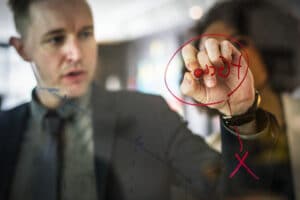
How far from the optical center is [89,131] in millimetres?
393

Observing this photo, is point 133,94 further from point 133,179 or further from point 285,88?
point 285,88

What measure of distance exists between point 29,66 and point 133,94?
12 cm

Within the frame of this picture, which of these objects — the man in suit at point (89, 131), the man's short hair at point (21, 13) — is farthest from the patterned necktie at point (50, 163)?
the man's short hair at point (21, 13)

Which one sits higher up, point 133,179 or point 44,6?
point 44,6

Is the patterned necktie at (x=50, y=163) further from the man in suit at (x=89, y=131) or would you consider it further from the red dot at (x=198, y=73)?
the red dot at (x=198, y=73)

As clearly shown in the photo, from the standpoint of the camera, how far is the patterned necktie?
0.38 meters

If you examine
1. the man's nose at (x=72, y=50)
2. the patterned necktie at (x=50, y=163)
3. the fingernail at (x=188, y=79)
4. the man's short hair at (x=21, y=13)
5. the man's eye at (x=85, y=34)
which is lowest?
the patterned necktie at (x=50, y=163)

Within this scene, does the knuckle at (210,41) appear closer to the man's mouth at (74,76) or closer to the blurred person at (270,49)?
the blurred person at (270,49)

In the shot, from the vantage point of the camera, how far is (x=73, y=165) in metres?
0.38

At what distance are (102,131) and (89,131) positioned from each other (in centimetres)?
2

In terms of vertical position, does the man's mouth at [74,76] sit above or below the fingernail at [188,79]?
above

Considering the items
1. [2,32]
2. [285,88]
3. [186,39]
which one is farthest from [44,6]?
[285,88]

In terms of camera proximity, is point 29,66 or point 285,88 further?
point 285,88

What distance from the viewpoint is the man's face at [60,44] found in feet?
1.23
